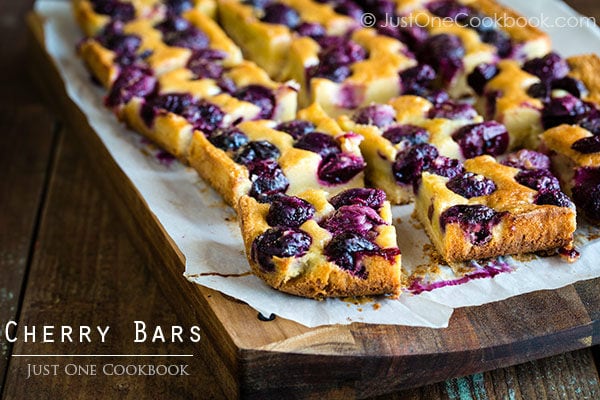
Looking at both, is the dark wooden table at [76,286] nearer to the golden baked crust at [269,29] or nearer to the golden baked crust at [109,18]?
the golden baked crust at [109,18]

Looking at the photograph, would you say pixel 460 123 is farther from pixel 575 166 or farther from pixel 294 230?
pixel 294 230

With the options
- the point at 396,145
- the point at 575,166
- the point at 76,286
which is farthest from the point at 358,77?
the point at 76,286

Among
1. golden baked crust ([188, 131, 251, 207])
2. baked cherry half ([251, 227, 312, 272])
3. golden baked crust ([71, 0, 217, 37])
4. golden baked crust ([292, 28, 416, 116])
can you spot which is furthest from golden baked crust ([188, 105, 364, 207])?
golden baked crust ([71, 0, 217, 37])

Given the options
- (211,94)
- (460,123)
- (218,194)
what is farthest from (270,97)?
(460,123)

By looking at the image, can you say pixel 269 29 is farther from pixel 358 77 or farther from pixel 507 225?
pixel 507 225

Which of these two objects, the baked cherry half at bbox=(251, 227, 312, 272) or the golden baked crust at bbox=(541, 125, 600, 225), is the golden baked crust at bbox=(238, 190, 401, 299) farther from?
the golden baked crust at bbox=(541, 125, 600, 225)

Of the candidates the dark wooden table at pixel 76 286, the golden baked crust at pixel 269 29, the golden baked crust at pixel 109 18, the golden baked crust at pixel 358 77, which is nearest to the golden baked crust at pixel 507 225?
the dark wooden table at pixel 76 286
